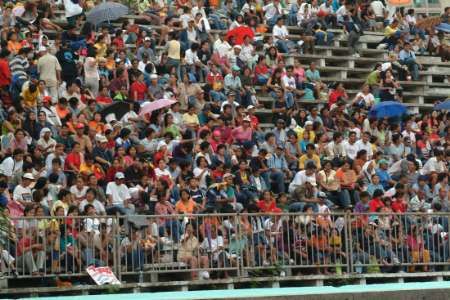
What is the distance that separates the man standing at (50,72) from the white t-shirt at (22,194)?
4473 mm

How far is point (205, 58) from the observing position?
33.1m

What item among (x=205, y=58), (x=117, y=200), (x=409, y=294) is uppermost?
(x=205, y=58)

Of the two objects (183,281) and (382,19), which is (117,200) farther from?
(382,19)

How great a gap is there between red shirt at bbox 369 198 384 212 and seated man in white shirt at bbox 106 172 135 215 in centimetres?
467

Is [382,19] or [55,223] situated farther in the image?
[382,19]

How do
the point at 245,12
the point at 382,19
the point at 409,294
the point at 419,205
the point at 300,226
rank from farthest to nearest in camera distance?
the point at 382,19
the point at 245,12
the point at 419,205
the point at 300,226
the point at 409,294

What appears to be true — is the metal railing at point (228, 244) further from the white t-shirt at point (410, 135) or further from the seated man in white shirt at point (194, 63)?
the seated man in white shirt at point (194, 63)

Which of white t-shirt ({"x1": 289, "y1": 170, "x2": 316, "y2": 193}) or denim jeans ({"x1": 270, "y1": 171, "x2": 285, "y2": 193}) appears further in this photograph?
denim jeans ({"x1": 270, "y1": 171, "x2": 285, "y2": 193})

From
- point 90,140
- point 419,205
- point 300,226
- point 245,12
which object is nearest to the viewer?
point 300,226

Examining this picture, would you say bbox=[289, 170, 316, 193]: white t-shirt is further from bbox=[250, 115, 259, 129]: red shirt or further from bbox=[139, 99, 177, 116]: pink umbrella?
bbox=[139, 99, 177, 116]: pink umbrella

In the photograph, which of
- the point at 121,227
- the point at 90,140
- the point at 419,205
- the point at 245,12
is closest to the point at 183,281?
the point at 121,227

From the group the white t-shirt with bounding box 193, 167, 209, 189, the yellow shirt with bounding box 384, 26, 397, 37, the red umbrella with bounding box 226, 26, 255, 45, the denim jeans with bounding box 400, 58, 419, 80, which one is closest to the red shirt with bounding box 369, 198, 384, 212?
the white t-shirt with bounding box 193, 167, 209, 189

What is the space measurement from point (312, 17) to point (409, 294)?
19226 mm

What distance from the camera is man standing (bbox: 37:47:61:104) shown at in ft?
94.2
